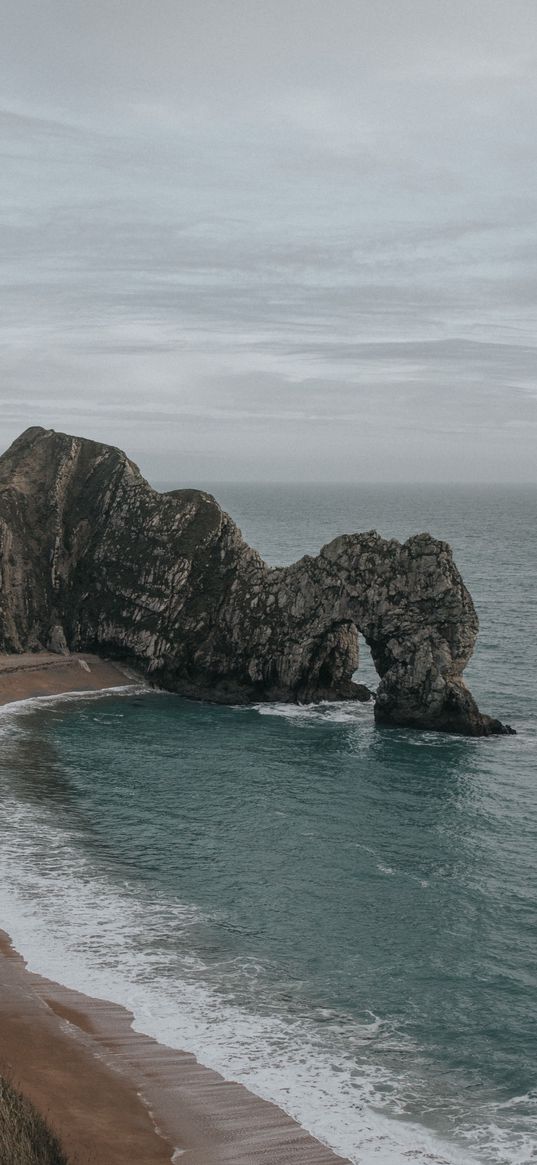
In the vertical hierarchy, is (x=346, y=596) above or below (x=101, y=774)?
above

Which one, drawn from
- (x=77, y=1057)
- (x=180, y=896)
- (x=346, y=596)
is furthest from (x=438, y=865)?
(x=346, y=596)

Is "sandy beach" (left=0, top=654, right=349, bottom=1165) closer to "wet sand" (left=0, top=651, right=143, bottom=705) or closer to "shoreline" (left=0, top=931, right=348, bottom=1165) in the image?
"shoreline" (left=0, top=931, right=348, bottom=1165)

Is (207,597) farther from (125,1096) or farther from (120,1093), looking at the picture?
(125,1096)

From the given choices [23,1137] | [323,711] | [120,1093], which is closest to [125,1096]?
[120,1093]

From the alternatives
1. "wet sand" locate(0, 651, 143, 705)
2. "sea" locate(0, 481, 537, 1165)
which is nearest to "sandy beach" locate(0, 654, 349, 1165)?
"sea" locate(0, 481, 537, 1165)

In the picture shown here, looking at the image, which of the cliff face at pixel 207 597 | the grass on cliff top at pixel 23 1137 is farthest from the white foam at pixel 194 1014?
the cliff face at pixel 207 597

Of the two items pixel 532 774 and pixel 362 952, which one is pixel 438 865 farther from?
pixel 532 774
